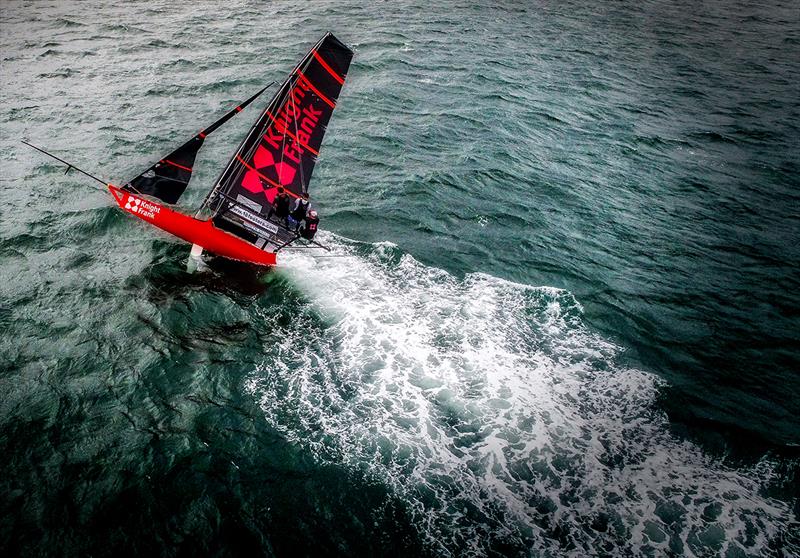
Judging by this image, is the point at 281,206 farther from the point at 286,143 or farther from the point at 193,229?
the point at 193,229

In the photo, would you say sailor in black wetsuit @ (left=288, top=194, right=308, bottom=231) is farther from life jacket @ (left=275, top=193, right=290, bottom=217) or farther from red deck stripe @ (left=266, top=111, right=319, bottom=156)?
red deck stripe @ (left=266, top=111, right=319, bottom=156)

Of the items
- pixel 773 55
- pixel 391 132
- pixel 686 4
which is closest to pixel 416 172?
pixel 391 132

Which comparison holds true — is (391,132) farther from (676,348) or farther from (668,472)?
(668,472)

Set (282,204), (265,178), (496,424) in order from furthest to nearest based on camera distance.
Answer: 1. (265,178)
2. (282,204)
3. (496,424)

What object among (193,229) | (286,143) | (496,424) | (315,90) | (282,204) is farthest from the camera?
(286,143)

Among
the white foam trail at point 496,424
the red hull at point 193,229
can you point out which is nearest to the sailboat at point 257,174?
the red hull at point 193,229

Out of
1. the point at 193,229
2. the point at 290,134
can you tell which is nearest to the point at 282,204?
the point at 290,134

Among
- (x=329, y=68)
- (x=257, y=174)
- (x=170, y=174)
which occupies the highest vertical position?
(x=329, y=68)

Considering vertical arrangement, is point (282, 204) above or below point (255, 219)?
above

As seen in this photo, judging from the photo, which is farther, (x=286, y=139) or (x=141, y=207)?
(x=286, y=139)
